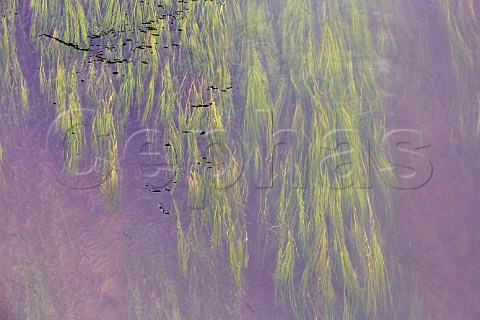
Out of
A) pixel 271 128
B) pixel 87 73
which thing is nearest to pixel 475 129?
pixel 271 128

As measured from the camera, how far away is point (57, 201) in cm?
218

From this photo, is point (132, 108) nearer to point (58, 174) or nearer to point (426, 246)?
point (58, 174)

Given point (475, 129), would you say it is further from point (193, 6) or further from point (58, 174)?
point (58, 174)

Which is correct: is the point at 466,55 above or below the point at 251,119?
above

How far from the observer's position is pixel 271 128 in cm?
207

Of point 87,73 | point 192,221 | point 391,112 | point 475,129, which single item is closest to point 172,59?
point 87,73

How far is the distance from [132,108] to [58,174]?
1.24 feet

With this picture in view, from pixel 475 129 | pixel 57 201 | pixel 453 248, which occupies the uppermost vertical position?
pixel 475 129

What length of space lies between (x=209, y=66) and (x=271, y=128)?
0.32 metres

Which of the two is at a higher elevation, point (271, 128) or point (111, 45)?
point (111, 45)

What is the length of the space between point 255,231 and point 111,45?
0.86m

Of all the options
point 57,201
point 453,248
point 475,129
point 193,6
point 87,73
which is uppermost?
point 193,6

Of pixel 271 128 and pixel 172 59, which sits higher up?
pixel 172 59

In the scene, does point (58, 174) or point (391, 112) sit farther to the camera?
point (58, 174)
